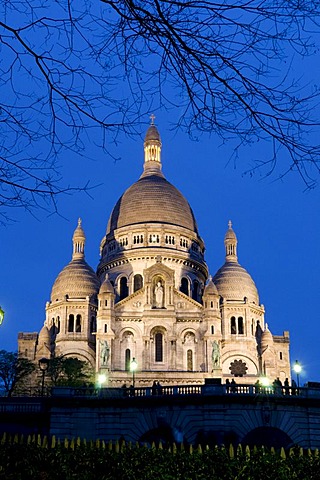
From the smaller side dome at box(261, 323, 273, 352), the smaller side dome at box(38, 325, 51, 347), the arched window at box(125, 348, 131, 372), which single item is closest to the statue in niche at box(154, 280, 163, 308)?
the arched window at box(125, 348, 131, 372)

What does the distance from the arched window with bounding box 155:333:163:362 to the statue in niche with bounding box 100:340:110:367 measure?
5108mm

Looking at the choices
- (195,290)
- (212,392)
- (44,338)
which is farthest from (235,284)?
(212,392)

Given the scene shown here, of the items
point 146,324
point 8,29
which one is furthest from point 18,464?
point 146,324

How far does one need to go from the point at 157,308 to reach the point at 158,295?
4.75 ft

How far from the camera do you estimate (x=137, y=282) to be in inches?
3031

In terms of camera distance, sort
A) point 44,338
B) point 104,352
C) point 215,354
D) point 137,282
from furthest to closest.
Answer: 1. point 137,282
2. point 44,338
3. point 215,354
4. point 104,352

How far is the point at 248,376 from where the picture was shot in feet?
228

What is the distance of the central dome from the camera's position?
3248 inches

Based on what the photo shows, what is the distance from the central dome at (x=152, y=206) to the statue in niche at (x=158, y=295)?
A: 1174cm

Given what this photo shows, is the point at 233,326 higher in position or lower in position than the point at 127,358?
higher

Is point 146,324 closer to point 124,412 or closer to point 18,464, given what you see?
point 124,412

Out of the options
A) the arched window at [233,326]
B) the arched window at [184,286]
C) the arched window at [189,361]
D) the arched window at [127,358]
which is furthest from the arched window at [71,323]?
the arched window at [233,326]

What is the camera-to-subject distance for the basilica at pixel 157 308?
6862 centimetres

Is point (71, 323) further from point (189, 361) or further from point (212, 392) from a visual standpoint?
point (212, 392)
